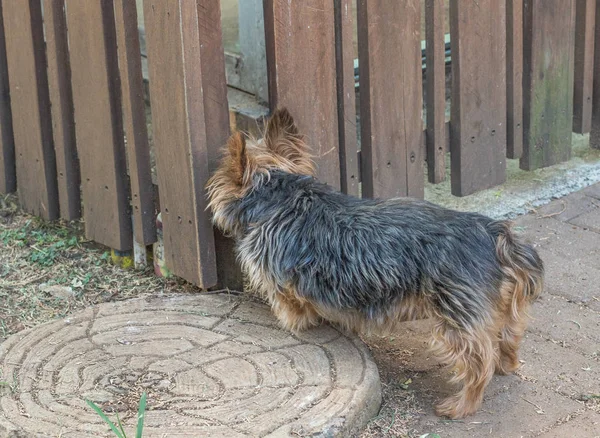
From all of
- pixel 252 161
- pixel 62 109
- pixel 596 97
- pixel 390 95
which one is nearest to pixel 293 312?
pixel 252 161

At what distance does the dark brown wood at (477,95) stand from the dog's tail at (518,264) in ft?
5.69

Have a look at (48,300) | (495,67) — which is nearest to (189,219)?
(48,300)

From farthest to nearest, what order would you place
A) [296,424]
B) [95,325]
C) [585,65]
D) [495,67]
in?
[585,65] → [495,67] → [95,325] → [296,424]

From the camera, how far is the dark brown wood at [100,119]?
186 inches

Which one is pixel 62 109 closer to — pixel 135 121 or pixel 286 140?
pixel 135 121

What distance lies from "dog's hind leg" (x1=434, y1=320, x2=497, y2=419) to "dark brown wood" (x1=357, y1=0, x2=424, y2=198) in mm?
1501

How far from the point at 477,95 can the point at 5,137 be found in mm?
2956

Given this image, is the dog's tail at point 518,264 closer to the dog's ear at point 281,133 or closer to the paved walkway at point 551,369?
the paved walkway at point 551,369

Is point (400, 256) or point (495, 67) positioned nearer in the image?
point (400, 256)

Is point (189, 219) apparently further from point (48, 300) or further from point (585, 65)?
point (585, 65)

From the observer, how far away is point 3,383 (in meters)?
3.81

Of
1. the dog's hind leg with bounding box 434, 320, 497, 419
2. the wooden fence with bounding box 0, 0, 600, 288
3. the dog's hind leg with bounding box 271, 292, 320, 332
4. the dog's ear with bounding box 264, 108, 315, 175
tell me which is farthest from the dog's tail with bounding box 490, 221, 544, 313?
the wooden fence with bounding box 0, 0, 600, 288

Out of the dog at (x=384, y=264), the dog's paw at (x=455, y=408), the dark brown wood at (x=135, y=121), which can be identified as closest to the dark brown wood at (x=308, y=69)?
the dog at (x=384, y=264)

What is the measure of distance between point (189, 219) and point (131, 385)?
0.99m
